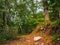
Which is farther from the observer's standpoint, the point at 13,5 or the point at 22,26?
the point at 22,26

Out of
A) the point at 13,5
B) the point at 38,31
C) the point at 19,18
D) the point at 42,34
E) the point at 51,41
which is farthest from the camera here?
the point at 19,18

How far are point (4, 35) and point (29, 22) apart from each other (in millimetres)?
4651

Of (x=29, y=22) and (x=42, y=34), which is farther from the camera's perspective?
(x=29, y=22)

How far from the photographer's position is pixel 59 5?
28.8ft

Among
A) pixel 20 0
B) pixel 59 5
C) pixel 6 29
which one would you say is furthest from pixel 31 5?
pixel 59 5

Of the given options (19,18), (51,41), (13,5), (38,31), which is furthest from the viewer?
(19,18)

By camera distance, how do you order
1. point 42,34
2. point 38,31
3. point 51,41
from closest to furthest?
point 51,41
point 42,34
point 38,31

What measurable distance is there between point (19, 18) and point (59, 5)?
6.52 meters

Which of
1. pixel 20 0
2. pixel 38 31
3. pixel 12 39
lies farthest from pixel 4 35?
pixel 20 0

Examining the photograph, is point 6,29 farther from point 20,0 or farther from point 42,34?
point 20,0

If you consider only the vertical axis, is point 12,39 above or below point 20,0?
below

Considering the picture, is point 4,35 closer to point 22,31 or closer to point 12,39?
point 12,39

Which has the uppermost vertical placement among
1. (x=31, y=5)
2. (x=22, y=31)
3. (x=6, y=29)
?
(x=31, y=5)

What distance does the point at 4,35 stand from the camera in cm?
1002
